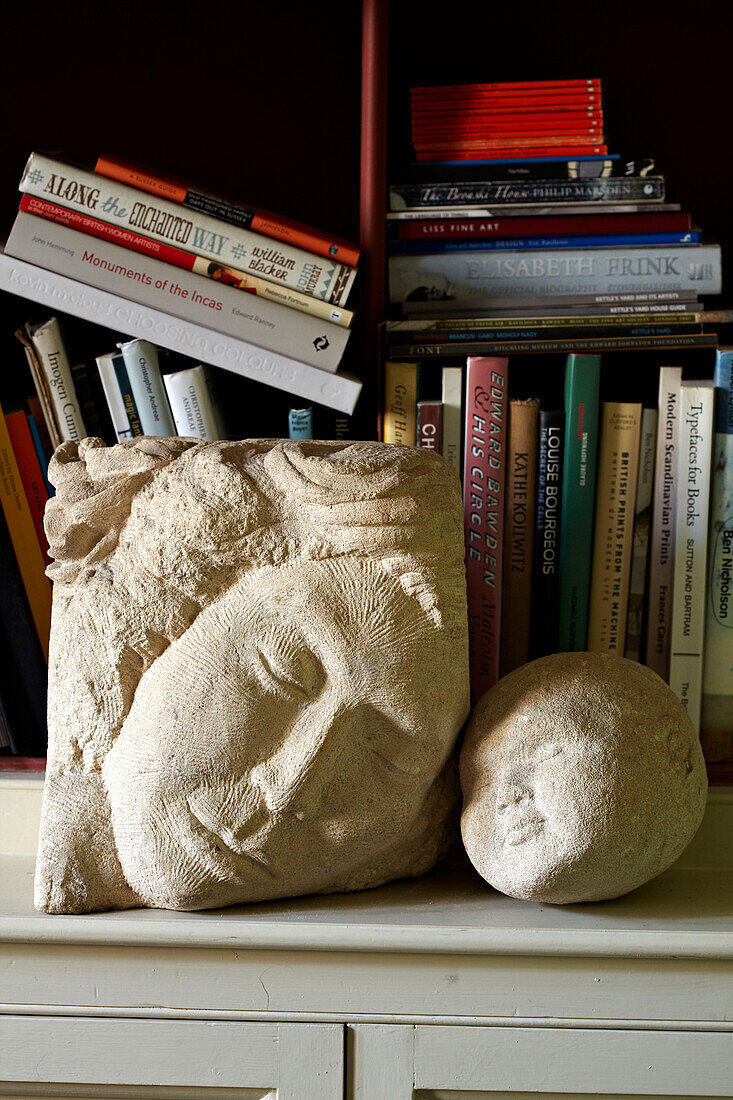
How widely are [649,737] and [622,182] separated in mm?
623

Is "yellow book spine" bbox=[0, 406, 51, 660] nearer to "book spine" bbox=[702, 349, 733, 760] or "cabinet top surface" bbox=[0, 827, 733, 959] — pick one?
"cabinet top surface" bbox=[0, 827, 733, 959]

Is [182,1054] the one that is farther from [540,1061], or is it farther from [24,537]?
[24,537]

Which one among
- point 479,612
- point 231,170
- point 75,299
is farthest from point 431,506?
point 231,170

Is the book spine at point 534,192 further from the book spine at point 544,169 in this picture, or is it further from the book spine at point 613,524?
the book spine at point 613,524

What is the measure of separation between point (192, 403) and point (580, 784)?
22.8 inches

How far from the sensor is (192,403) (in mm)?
1058

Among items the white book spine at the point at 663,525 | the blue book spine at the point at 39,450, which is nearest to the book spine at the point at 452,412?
the white book spine at the point at 663,525

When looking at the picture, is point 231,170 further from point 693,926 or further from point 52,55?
point 693,926

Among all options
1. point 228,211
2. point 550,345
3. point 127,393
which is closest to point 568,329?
point 550,345

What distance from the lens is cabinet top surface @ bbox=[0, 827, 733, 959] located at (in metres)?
0.78

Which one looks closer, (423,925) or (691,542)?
(423,925)

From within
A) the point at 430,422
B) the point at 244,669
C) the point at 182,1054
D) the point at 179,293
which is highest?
the point at 179,293

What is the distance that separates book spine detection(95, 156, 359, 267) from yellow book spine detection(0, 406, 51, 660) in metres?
0.29

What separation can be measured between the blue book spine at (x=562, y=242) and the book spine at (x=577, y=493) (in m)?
0.15
